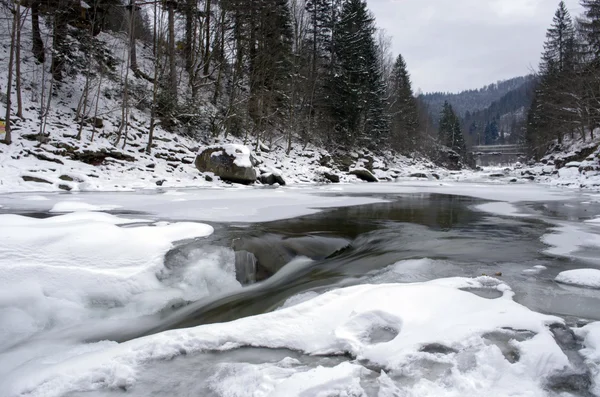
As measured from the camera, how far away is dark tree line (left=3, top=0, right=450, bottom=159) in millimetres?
14680

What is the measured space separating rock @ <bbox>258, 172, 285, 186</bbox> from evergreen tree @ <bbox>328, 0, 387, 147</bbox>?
13.5m

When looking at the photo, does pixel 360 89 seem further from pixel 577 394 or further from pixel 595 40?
pixel 577 394

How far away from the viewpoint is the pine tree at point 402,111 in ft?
133

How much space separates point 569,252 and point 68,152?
1408 centimetres

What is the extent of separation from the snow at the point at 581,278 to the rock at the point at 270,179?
44.4 ft

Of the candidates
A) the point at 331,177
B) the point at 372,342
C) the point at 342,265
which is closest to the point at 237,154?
the point at 331,177

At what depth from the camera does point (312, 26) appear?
30656 mm

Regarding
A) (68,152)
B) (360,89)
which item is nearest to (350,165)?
(360,89)

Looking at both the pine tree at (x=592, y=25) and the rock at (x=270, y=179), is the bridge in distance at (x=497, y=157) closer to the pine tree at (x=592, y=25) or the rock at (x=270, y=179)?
the pine tree at (x=592, y=25)

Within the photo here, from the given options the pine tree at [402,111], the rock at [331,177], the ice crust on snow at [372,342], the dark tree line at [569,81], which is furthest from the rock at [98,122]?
the pine tree at [402,111]

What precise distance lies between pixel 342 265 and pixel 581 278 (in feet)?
6.96

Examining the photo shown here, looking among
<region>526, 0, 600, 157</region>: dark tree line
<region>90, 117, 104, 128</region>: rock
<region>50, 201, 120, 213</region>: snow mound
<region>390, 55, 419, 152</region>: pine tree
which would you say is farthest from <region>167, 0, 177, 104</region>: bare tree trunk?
<region>390, 55, 419, 152</region>: pine tree

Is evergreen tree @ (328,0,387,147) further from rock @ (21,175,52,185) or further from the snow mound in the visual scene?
the snow mound

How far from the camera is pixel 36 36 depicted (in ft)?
49.1
